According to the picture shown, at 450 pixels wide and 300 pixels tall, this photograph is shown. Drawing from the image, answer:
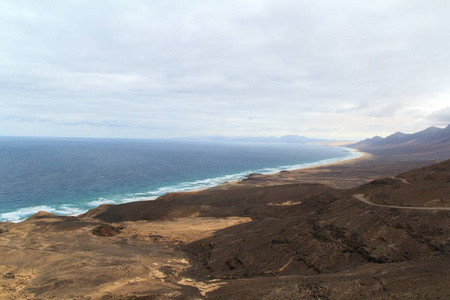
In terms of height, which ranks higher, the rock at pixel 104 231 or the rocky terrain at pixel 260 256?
the rocky terrain at pixel 260 256

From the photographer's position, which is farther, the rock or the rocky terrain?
the rock

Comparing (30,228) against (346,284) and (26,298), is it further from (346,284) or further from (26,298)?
(346,284)

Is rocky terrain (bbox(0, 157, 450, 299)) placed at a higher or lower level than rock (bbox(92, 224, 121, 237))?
higher

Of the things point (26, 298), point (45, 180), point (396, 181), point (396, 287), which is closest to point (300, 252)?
point (396, 287)

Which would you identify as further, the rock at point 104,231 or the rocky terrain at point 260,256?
the rock at point 104,231

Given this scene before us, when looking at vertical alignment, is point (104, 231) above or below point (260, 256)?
below

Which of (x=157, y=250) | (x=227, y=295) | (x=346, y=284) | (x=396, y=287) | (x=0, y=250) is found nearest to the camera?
(x=396, y=287)

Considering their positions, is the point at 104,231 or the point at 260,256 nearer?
the point at 260,256

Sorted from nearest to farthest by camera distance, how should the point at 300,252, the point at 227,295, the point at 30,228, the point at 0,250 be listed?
the point at 227,295 < the point at 300,252 < the point at 0,250 < the point at 30,228
